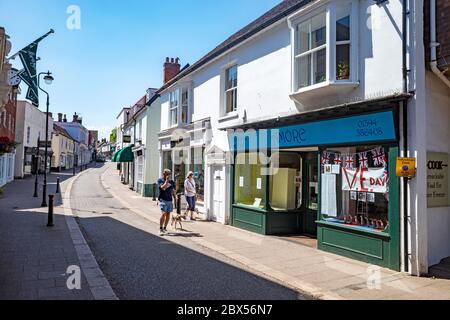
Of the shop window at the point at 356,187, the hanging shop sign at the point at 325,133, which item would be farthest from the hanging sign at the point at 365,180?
the hanging shop sign at the point at 325,133

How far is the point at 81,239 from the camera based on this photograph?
Result: 8.86 m

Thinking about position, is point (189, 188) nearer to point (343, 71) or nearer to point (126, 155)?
point (343, 71)

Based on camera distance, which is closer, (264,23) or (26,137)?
(264,23)

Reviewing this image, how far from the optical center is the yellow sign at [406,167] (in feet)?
20.6

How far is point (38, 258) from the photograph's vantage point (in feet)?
22.7

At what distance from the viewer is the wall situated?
686cm

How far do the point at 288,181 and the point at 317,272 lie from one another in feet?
13.8

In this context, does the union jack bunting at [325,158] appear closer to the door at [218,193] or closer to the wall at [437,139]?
the wall at [437,139]

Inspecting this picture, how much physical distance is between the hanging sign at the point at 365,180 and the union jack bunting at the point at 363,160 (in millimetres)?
66

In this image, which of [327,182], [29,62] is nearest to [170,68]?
[29,62]

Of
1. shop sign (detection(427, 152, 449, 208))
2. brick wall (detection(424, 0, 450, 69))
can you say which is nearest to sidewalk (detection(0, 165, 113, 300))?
shop sign (detection(427, 152, 449, 208))

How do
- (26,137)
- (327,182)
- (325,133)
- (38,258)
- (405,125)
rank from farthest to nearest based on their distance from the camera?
(26,137)
(327,182)
(325,133)
(38,258)
(405,125)
